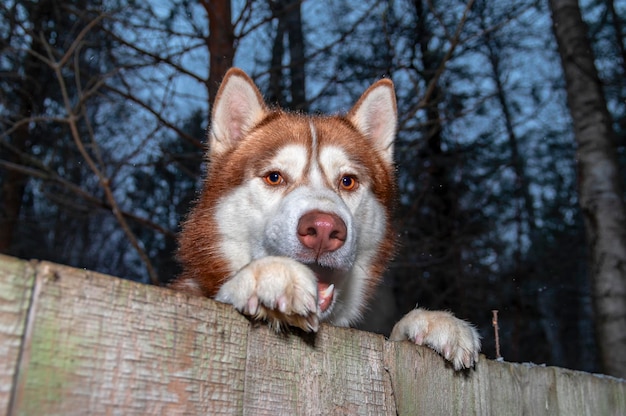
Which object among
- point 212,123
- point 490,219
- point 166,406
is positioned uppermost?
point 490,219

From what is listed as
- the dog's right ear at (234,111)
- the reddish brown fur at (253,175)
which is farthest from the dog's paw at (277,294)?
the dog's right ear at (234,111)

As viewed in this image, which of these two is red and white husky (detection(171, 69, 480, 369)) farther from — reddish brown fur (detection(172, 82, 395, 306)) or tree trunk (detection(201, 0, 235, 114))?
tree trunk (detection(201, 0, 235, 114))

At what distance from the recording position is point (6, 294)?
3.93 feet

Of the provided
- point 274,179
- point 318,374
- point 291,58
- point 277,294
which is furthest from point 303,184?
point 291,58

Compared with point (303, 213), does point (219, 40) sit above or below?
above

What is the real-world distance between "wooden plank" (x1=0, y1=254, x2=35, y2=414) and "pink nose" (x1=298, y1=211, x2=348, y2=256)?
166 centimetres

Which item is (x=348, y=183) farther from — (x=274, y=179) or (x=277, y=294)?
(x=277, y=294)

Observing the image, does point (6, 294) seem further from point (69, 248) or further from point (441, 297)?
point (69, 248)

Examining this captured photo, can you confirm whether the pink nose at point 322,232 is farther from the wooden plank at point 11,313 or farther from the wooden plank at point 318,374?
the wooden plank at point 11,313

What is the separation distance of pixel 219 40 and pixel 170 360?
5227 mm

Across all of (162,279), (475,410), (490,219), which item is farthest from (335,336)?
(490,219)

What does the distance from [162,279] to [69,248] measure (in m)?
7.16

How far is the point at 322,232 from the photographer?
279 centimetres

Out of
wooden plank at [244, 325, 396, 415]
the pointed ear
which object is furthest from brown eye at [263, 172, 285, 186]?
wooden plank at [244, 325, 396, 415]
